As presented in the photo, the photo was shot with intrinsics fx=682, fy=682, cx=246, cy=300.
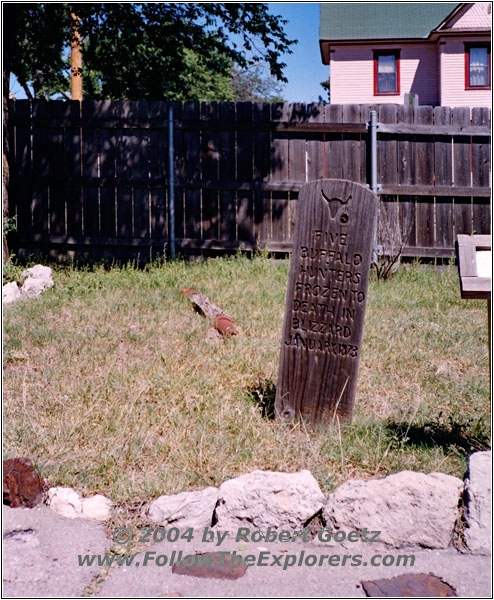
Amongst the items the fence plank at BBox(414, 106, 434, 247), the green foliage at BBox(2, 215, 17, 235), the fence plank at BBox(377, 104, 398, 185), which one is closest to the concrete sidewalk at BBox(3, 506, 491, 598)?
the green foliage at BBox(2, 215, 17, 235)

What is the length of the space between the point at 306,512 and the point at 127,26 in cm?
1083

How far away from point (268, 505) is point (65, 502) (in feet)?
3.44

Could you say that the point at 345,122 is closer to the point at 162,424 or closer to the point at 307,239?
the point at 307,239

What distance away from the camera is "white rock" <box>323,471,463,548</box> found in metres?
3.22

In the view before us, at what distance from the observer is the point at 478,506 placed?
3.23m

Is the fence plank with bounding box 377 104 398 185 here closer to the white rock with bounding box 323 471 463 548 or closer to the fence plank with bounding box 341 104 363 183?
the fence plank with bounding box 341 104 363 183

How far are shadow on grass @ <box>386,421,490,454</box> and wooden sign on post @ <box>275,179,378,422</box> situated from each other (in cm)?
37

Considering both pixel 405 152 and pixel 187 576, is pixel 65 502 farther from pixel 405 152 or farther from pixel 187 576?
pixel 405 152

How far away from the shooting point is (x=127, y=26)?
12.1 m

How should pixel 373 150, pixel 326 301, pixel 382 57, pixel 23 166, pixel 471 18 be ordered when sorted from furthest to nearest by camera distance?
pixel 382 57 < pixel 471 18 < pixel 23 166 < pixel 373 150 < pixel 326 301

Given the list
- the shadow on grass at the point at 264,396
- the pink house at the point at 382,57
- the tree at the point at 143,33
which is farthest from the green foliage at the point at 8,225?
the pink house at the point at 382,57

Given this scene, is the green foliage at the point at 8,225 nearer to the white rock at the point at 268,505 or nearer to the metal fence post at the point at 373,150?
the metal fence post at the point at 373,150

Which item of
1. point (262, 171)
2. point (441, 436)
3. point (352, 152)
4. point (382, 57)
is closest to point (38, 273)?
point (262, 171)

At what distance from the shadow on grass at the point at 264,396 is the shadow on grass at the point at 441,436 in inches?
32.2
